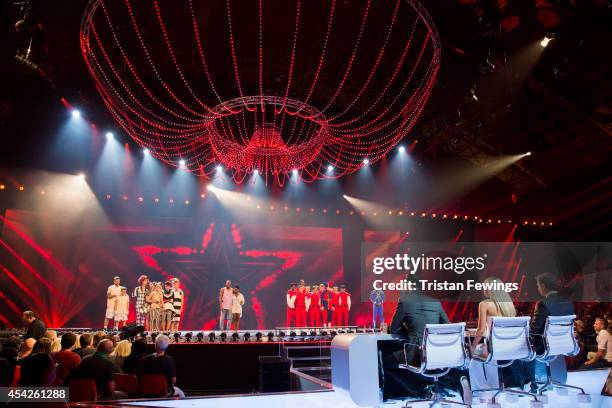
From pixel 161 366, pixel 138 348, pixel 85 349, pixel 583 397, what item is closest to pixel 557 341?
pixel 583 397

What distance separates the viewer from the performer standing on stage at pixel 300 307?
13.9 metres

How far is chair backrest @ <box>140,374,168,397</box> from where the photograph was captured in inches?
182

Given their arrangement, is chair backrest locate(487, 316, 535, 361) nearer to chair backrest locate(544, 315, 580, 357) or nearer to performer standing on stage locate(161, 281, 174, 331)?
chair backrest locate(544, 315, 580, 357)

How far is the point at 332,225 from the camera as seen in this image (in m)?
16.8

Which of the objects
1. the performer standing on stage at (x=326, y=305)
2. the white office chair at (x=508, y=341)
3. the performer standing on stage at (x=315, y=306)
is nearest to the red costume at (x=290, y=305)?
the performer standing on stage at (x=315, y=306)

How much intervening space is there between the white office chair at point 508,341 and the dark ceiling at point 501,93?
6.48 metres

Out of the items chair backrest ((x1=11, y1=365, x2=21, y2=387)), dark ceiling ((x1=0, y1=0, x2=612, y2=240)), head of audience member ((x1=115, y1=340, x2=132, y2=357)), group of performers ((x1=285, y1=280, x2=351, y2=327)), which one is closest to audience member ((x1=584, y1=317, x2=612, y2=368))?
dark ceiling ((x1=0, y1=0, x2=612, y2=240))

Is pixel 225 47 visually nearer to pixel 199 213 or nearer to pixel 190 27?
pixel 190 27

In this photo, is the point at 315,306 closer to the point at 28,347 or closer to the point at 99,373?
the point at 28,347

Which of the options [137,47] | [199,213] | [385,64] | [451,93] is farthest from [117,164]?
[451,93]

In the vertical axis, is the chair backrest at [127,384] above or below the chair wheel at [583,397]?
above

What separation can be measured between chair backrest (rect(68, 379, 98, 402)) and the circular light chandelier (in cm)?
582

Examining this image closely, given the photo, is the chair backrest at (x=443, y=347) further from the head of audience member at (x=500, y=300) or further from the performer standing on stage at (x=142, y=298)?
the performer standing on stage at (x=142, y=298)

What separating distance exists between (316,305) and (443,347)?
10.2 metres
